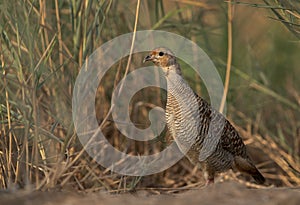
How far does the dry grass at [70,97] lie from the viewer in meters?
4.00

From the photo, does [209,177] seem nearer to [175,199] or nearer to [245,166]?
[245,166]

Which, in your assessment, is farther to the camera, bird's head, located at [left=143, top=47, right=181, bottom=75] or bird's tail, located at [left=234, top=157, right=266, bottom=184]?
bird's tail, located at [left=234, top=157, right=266, bottom=184]

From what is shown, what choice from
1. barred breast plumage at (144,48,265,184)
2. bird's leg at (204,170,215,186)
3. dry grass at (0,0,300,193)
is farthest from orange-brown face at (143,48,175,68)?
bird's leg at (204,170,215,186)

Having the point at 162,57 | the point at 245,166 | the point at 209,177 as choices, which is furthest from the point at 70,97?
the point at 245,166

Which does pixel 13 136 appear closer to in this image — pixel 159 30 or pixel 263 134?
pixel 159 30

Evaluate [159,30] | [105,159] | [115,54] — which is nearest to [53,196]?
[105,159]

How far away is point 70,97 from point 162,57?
0.74m

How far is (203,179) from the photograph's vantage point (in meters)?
5.44

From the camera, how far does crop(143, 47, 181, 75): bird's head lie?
4836 mm

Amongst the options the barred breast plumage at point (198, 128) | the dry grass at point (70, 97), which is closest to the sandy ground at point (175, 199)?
the dry grass at point (70, 97)

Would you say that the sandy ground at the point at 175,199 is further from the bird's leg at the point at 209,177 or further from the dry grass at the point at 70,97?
the bird's leg at the point at 209,177

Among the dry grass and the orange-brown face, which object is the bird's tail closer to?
the dry grass

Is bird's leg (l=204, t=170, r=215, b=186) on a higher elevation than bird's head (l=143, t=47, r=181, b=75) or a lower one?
lower

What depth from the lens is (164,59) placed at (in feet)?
15.9
